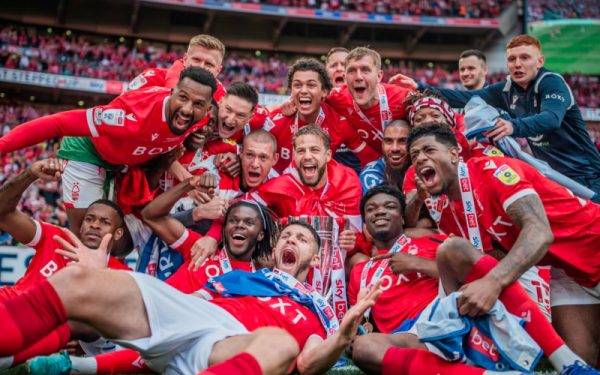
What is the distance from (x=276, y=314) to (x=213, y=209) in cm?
172

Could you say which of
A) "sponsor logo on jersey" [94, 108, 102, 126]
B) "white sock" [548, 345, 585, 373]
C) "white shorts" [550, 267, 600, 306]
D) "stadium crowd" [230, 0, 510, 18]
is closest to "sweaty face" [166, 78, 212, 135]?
"sponsor logo on jersey" [94, 108, 102, 126]

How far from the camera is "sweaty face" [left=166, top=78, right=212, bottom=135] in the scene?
4430 millimetres

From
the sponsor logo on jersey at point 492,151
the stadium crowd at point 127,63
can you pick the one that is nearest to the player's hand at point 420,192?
the sponsor logo on jersey at point 492,151

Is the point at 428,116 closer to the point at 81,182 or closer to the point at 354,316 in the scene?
the point at 354,316

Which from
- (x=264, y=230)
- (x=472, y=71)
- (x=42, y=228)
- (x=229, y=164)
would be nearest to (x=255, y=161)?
(x=229, y=164)

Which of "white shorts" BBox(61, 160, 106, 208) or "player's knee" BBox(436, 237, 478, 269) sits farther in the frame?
"white shorts" BBox(61, 160, 106, 208)

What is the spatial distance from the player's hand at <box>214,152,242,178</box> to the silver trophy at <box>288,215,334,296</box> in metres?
1.06

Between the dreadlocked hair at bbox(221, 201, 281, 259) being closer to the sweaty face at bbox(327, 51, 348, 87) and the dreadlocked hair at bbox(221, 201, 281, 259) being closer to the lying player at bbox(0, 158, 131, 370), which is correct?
the lying player at bbox(0, 158, 131, 370)

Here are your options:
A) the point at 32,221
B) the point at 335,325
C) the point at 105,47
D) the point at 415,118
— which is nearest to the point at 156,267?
the point at 32,221

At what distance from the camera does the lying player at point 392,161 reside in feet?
18.3

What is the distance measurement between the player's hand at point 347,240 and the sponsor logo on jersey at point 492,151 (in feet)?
5.13

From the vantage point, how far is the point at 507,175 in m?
3.52

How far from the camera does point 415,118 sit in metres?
5.32

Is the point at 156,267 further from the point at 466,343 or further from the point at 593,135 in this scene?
the point at 593,135
